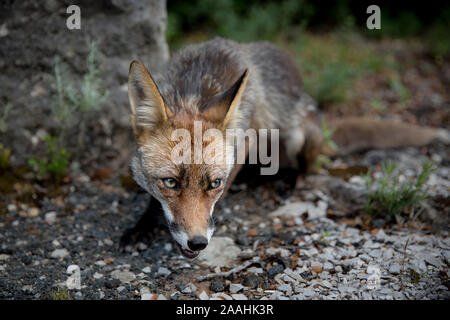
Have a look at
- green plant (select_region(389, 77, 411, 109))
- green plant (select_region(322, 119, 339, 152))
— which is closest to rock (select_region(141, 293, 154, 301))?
green plant (select_region(322, 119, 339, 152))

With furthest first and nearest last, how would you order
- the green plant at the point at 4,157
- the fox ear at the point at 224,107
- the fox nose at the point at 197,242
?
1. the green plant at the point at 4,157
2. the fox ear at the point at 224,107
3. the fox nose at the point at 197,242

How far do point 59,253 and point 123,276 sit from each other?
0.65 metres

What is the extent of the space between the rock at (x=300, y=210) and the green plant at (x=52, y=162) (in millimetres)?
2297

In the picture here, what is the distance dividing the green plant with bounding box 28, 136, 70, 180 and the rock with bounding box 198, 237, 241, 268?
1.83 metres

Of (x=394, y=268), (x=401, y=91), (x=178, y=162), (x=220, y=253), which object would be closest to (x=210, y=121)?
(x=178, y=162)

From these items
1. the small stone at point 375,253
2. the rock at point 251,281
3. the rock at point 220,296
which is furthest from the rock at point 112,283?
the small stone at point 375,253

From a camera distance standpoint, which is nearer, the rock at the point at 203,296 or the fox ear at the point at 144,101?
the fox ear at the point at 144,101

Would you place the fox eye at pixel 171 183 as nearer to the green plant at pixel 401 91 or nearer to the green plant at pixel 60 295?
the green plant at pixel 60 295

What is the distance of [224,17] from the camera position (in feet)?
24.1

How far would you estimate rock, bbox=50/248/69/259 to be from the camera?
10.4 feet

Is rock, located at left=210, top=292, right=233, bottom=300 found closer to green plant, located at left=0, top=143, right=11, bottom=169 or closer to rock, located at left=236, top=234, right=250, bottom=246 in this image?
rock, located at left=236, top=234, right=250, bottom=246

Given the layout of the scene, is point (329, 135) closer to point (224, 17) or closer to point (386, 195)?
point (386, 195)

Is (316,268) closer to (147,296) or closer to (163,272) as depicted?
(163,272)

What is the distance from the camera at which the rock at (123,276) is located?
297 centimetres
